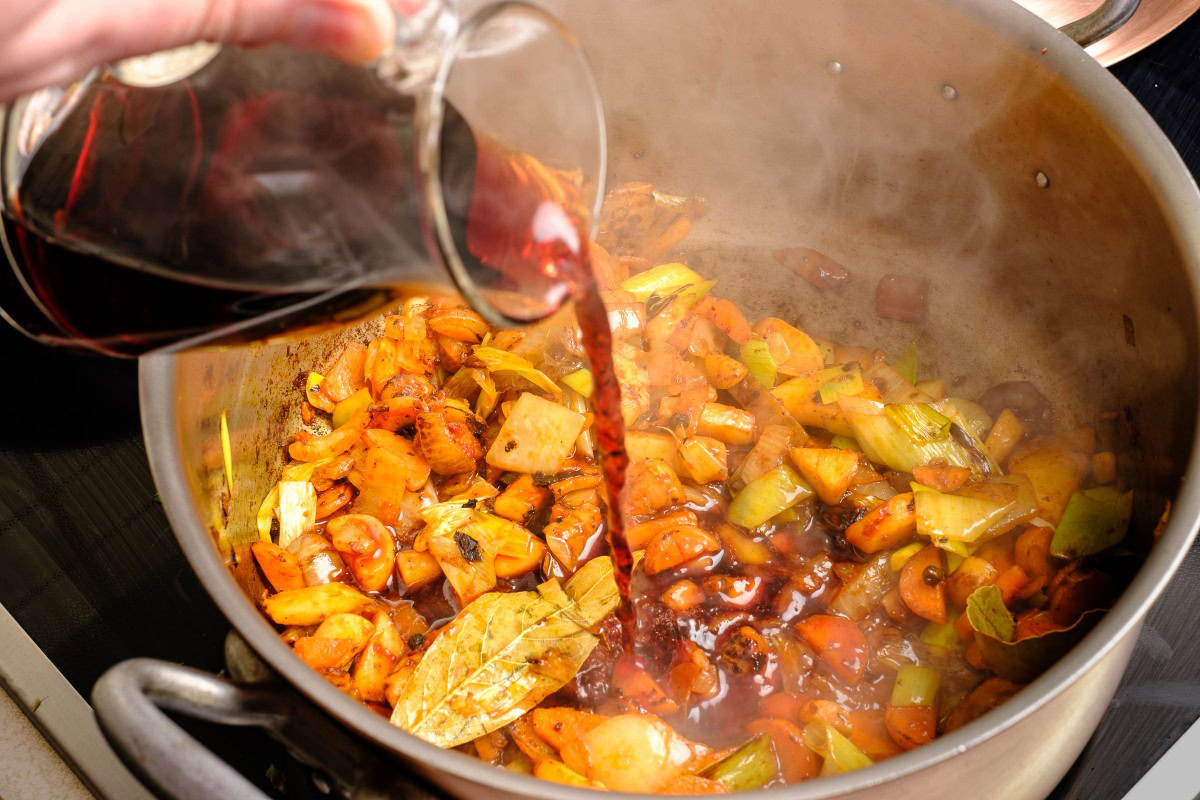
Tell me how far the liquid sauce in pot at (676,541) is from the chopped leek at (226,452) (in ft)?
0.46

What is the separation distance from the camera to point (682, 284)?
2373mm

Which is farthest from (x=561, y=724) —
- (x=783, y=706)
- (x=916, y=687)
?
(x=916, y=687)

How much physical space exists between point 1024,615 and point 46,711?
1826mm

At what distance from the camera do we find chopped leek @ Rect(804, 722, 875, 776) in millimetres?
1524

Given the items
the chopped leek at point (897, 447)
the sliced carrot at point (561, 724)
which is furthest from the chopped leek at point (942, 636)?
the sliced carrot at point (561, 724)

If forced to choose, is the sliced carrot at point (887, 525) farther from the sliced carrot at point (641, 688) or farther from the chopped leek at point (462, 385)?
the chopped leek at point (462, 385)

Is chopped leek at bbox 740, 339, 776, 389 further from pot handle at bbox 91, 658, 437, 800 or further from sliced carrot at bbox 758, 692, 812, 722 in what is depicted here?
pot handle at bbox 91, 658, 437, 800

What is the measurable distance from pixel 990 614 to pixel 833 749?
40cm

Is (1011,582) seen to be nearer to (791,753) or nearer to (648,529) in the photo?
(791,753)

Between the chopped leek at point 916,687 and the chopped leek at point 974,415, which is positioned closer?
the chopped leek at point 916,687

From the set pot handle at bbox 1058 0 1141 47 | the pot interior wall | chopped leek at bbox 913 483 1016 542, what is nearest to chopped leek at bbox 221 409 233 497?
the pot interior wall

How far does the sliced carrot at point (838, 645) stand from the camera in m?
1.76

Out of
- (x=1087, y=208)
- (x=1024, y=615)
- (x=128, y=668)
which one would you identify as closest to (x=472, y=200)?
(x=128, y=668)

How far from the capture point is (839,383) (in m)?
2.18
